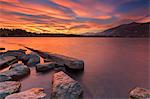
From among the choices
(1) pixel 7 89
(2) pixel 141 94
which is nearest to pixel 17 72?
(1) pixel 7 89

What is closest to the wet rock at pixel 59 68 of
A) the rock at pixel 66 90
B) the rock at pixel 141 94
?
the rock at pixel 66 90

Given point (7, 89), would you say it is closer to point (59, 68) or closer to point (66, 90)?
point (66, 90)

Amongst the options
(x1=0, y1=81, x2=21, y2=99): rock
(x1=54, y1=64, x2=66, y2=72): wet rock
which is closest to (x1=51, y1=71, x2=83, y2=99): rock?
(x1=0, y1=81, x2=21, y2=99): rock

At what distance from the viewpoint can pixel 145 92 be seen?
5.38 metres

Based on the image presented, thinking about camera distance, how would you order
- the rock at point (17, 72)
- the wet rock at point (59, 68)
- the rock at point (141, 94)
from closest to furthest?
the rock at point (141, 94)
the rock at point (17, 72)
the wet rock at point (59, 68)

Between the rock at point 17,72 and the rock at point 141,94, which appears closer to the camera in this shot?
the rock at point 141,94

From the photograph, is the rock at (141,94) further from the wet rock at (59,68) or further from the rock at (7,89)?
the wet rock at (59,68)

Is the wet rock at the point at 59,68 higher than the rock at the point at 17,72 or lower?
lower

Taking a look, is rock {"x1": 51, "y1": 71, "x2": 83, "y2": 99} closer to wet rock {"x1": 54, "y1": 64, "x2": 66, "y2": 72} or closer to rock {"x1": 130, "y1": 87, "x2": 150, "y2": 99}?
rock {"x1": 130, "y1": 87, "x2": 150, "y2": 99}

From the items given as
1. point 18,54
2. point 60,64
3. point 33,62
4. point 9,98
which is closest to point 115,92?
point 9,98

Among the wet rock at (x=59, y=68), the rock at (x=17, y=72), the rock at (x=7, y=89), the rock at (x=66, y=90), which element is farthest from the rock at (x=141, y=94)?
the wet rock at (x=59, y=68)

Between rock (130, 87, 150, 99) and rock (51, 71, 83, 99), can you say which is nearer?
rock (130, 87, 150, 99)

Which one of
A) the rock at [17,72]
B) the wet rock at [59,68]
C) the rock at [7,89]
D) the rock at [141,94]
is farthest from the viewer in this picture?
the wet rock at [59,68]

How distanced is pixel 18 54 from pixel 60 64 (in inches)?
226
